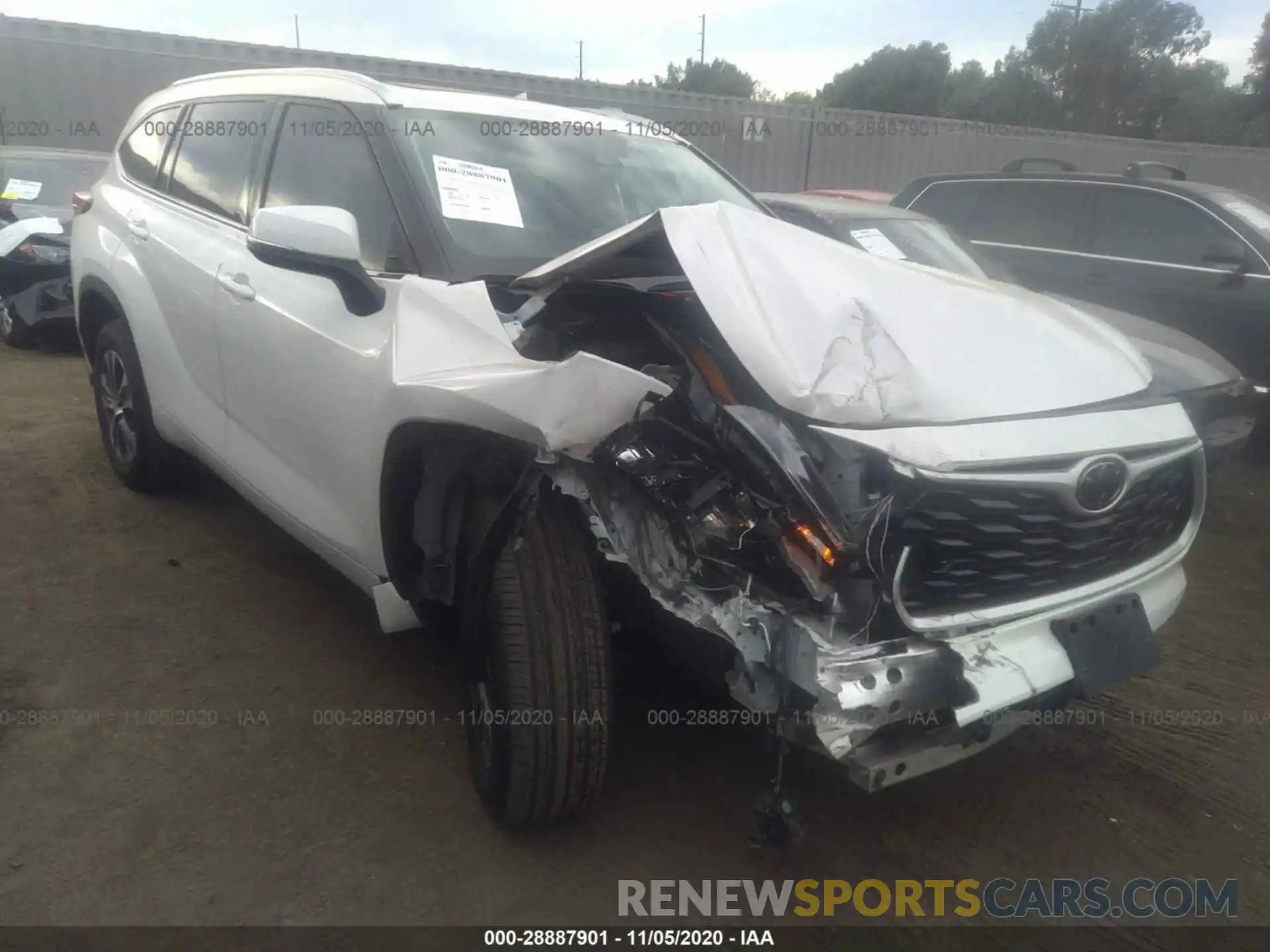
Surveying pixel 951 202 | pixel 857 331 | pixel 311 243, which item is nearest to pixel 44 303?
pixel 311 243

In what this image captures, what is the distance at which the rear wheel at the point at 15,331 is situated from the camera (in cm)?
780

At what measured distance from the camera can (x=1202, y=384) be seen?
3.44 meters

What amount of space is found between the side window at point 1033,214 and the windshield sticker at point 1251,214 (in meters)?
0.92

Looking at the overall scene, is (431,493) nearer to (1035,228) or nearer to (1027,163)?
(1035,228)

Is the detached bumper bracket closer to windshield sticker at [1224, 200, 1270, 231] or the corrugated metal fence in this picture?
windshield sticker at [1224, 200, 1270, 231]

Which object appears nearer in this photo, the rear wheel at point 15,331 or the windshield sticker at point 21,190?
the rear wheel at point 15,331

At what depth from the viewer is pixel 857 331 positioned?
2.20 meters

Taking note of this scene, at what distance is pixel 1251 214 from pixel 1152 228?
566mm

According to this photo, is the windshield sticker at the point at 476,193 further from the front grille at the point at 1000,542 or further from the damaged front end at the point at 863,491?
the front grille at the point at 1000,542

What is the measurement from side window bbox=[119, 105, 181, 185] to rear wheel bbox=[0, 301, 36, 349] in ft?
13.0

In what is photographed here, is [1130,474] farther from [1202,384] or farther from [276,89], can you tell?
[276,89]

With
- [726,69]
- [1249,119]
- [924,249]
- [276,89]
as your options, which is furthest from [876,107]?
[276,89]

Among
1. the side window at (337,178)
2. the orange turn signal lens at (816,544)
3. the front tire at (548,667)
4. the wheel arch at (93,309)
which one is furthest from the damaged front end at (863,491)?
the wheel arch at (93,309)

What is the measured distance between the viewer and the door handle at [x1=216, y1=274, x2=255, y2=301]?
10.2 ft
